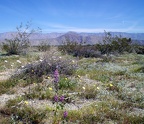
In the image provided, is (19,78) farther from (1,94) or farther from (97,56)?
(97,56)

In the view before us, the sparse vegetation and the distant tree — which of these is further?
the distant tree

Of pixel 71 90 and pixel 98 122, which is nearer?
pixel 98 122

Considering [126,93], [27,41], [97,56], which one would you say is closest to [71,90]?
[126,93]

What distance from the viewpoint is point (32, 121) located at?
580 centimetres

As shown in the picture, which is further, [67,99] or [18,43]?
[18,43]

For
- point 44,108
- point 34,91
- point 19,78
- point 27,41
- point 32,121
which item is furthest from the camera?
point 27,41

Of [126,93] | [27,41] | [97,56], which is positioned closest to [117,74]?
[126,93]

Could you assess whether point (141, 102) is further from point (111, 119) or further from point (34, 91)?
point (34, 91)

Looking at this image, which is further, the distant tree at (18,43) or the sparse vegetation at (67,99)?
the distant tree at (18,43)

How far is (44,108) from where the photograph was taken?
21.6ft

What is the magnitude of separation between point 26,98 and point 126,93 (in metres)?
3.28

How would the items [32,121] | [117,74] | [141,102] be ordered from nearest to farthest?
[32,121] < [141,102] < [117,74]

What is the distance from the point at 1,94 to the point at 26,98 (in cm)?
117

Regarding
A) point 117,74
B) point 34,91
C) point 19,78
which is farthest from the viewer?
point 117,74
